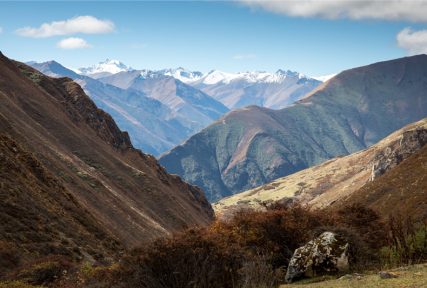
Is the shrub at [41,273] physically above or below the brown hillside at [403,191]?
above

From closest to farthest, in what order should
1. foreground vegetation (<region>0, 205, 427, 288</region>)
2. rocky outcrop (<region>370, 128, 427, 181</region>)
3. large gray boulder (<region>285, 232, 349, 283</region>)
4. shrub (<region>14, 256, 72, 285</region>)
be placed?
foreground vegetation (<region>0, 205, 427, 288</region>)
shrub (<region>14, 256, 72, 285</region>)
large gray boulder (<region>285, 232, 349, 283</region>)
rocky outcrop (<region>370, 128, 427, 181</region>)

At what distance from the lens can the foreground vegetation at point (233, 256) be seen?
56.8 feet

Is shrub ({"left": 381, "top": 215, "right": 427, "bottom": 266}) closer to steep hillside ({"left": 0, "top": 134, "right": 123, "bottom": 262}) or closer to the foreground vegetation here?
the foreground vegetation

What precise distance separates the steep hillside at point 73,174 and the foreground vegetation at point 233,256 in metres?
7.18

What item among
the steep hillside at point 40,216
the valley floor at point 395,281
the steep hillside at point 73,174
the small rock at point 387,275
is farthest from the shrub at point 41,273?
the small rock at point 387,275

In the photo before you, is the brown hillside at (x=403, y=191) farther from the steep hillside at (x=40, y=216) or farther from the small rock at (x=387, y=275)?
the small rock at (x=387, y=275)

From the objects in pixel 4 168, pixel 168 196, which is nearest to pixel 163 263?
pixel 4 168

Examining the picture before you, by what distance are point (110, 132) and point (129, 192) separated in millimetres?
44006

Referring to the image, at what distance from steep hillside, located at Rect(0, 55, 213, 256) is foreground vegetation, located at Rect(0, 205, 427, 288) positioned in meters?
7.18

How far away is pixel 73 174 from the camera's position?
71.4 m

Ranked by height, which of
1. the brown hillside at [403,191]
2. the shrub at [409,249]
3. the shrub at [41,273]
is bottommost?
the brown hillside at [403,191]

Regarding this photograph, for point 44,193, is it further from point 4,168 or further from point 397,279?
point 397,279

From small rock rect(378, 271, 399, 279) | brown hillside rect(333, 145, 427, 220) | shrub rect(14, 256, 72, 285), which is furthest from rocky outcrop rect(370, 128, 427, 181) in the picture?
shrub rect(14, 256, 72, 285)

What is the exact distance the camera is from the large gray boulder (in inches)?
954
